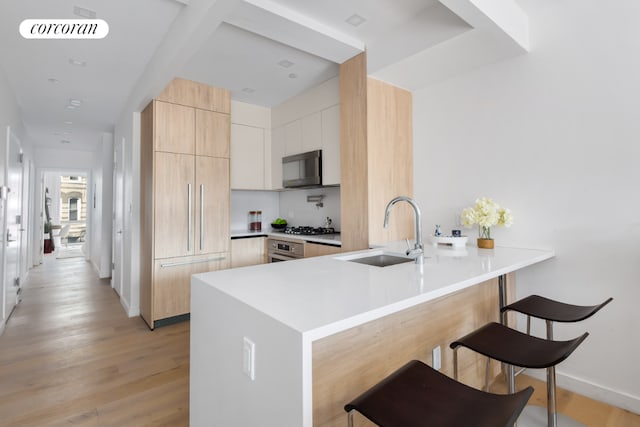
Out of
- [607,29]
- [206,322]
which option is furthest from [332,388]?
[607,29]

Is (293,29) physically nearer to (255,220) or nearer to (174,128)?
(174,128)

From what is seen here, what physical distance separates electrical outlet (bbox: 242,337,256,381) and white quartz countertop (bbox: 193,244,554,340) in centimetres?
13

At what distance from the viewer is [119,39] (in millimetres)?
2480

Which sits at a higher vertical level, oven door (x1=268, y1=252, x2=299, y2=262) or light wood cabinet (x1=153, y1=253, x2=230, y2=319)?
oven door (x1=268, y1=252, x2=299, y2=262)

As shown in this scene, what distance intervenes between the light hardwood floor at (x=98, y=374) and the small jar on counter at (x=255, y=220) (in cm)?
152

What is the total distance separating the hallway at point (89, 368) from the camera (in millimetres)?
1901

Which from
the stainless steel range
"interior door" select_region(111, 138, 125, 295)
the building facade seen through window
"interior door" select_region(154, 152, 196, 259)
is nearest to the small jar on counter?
the stainless steel range

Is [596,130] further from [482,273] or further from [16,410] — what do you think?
[16,410]

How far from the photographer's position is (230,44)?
2570mm

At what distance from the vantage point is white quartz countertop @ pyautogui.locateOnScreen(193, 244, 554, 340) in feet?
3.04

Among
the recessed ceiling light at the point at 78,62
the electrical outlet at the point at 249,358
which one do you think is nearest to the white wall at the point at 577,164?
the electrical outlet at the point at 249,358

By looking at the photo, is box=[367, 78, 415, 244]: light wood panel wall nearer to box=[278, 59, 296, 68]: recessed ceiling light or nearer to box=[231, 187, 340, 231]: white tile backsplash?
box=[278, 59, 296, 68]: recessed ceiling light

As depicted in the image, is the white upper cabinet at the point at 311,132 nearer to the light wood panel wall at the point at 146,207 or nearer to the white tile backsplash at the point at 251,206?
the white tile backsplash at the point at 251,206

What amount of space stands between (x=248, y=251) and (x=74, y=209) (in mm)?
10461
